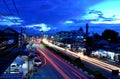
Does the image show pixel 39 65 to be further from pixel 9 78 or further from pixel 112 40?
pixel 112 40

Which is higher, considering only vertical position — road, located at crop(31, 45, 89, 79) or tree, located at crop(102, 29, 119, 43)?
tree, located at crop(102, 29, 119, 43)

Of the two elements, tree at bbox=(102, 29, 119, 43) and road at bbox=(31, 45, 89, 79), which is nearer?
road at bbox=(31, 45, 89, 79)

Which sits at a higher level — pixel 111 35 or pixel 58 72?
pixel 111 35

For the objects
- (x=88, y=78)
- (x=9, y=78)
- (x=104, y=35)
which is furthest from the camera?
(x=104, y=35)

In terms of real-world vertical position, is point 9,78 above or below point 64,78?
above

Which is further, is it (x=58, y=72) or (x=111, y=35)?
(x=111, y=35)

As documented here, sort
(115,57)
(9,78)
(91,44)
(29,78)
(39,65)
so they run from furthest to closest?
1. (91,44)
2. (115,57)
3. (39,65)
4. (29,78)
5. (9,78)

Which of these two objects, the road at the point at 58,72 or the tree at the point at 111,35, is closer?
the road at the point at 58,72

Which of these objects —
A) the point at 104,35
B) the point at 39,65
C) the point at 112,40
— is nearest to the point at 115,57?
the point at 39,65

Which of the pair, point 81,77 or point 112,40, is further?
point 112,40

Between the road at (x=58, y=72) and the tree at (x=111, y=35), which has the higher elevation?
the tree at (x=111, y=35)

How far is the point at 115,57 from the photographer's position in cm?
7650

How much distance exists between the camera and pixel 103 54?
90.7 m

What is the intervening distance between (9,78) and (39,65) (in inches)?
1919
